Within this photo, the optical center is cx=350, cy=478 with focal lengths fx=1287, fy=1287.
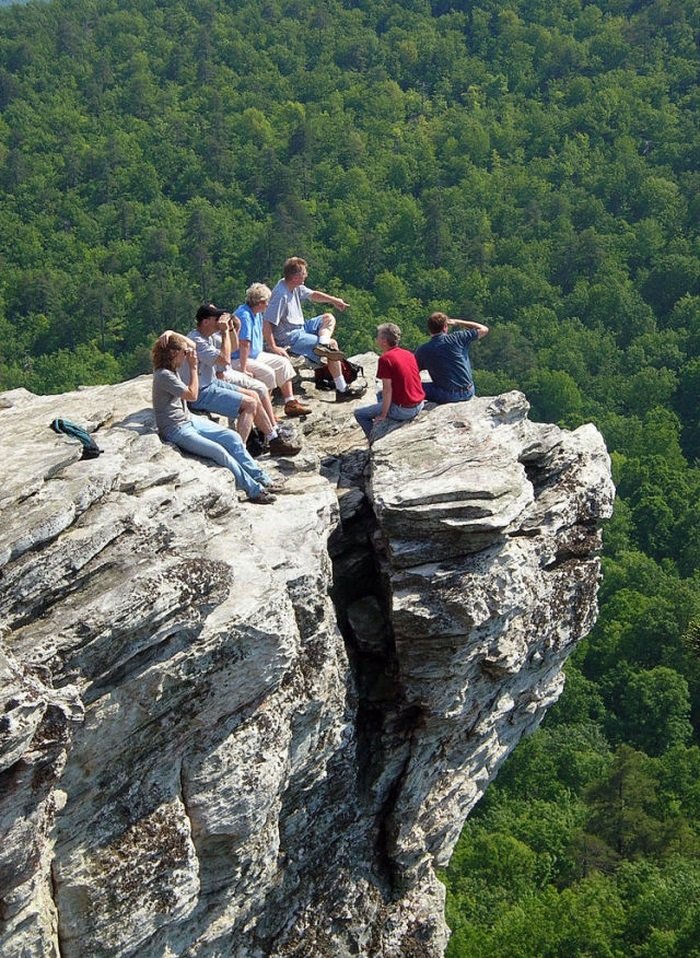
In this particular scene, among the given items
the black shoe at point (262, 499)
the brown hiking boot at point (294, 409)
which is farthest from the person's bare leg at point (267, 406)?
the black shoe at point (262, 499)

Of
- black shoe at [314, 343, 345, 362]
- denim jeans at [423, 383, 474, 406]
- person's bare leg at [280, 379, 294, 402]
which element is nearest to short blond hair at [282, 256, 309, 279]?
black shoe at [314, 343, 345, 362]

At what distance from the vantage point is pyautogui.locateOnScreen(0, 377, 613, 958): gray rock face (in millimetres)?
12586

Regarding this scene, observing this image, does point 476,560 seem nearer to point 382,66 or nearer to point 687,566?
point 687,566

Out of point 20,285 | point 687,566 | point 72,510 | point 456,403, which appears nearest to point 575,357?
point 687,566

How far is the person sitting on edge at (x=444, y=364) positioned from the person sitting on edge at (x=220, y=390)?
2506mm

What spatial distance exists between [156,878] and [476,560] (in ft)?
17.1

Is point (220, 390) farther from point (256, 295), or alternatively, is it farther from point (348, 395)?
point (348, 395)

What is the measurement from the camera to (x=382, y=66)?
120 meters

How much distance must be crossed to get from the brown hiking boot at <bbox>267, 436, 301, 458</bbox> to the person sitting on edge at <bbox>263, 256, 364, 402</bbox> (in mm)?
2574

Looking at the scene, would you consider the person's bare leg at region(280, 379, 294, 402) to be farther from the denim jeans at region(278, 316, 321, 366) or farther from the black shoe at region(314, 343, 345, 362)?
the denim jeans at region(278, 316, 321, 366)

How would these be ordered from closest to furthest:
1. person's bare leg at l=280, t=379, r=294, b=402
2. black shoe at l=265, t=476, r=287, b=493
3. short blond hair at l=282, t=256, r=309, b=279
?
black shoe at l=265, t=476, r=287, b=493
person's bare leg at l=280, t=379, r=294, b=402
short blond hair at l=282, t=256, r=309, b=279

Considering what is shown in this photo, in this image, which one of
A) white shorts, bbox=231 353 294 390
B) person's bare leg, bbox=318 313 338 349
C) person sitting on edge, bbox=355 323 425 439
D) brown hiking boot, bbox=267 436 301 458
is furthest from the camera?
person's bare leg, bbox=318 313 338 349

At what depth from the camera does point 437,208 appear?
102 meters

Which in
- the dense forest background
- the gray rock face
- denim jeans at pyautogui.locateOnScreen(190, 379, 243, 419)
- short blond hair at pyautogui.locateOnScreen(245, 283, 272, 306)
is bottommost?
the dense forest background
